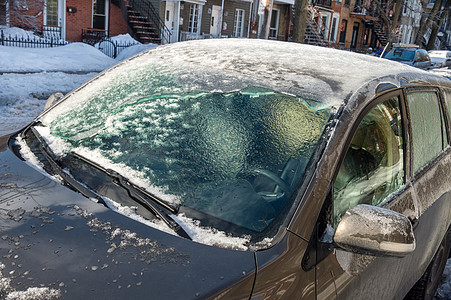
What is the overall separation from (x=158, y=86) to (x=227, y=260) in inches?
50.5

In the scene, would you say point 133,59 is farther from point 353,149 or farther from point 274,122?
point 353,149

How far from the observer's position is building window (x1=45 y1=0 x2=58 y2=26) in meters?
21.5

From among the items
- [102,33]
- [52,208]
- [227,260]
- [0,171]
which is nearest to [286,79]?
[227,260]

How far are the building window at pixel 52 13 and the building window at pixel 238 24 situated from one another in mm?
12908

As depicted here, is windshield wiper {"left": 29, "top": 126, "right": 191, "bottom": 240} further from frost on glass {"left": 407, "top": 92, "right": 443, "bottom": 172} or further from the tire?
the tire

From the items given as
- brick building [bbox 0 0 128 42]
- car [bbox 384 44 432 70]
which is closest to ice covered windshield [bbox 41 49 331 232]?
brick building [bbox 0 0 128 42]

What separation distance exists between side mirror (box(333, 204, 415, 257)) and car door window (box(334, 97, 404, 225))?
0.86ft

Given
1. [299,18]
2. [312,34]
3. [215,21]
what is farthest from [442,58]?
[299,18]

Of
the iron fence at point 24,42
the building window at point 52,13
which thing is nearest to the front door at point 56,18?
the building window at point 52,13

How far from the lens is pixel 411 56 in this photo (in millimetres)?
22047

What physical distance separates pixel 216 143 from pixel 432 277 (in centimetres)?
213

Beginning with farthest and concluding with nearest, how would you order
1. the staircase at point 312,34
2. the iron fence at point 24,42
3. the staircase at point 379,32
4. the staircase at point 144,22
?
the staircase at point 379,32, the staircase at point 312,34, the staircase at point 144,22, the iron fence at point 24,42

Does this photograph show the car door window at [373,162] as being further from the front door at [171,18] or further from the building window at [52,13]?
the front door at [171,18]

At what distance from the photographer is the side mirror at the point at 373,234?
65.6 inches
